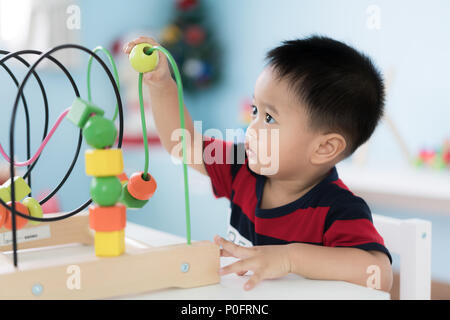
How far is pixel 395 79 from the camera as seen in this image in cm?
222

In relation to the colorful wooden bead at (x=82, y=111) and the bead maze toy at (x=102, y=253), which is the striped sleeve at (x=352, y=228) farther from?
the colorful wooden bead at (x=82, y=111)

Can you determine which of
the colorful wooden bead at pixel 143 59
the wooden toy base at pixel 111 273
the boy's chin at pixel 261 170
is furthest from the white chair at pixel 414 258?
the colorful wooden bead at pixel 143 59

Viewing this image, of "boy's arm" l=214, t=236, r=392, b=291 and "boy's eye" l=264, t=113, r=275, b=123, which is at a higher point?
"boy's eye" l=264, t=113, r=275, b=123

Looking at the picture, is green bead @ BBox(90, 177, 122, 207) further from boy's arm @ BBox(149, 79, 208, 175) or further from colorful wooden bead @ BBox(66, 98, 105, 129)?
boy's arm @ BBox(149, 79, 208, 175)

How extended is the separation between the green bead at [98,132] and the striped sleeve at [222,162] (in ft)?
1.65

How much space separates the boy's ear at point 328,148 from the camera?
0.79m

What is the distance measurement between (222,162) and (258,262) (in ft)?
1.48

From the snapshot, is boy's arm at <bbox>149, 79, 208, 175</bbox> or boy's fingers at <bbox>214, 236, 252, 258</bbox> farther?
boy's arm at <bbox>149, 79, 208, 175</bbox>

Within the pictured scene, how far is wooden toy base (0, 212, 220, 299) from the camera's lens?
1.55 ft

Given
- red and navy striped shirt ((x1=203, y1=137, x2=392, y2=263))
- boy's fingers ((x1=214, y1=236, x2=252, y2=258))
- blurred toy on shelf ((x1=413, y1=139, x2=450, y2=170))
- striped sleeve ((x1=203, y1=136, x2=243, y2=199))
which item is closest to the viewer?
boy's fingers ((x1=214, y1=236, x2=252, y2=258))

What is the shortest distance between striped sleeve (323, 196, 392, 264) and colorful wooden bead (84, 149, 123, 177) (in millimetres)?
327

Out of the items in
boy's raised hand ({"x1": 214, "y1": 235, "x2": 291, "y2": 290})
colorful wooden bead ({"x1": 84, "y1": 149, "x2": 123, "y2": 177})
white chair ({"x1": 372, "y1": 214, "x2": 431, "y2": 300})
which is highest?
colorful wooden bead ({"x1": 84, "y1": 149, "x2": 123, "y2": 177})

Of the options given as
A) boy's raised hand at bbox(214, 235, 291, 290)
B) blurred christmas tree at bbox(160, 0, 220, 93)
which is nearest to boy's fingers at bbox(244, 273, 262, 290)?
boy's raised hand at bbox(214, 235, 291, 290)

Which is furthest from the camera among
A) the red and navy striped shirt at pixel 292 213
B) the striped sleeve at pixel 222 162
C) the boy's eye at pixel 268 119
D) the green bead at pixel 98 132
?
the striped sleeve at pixel 222 162
